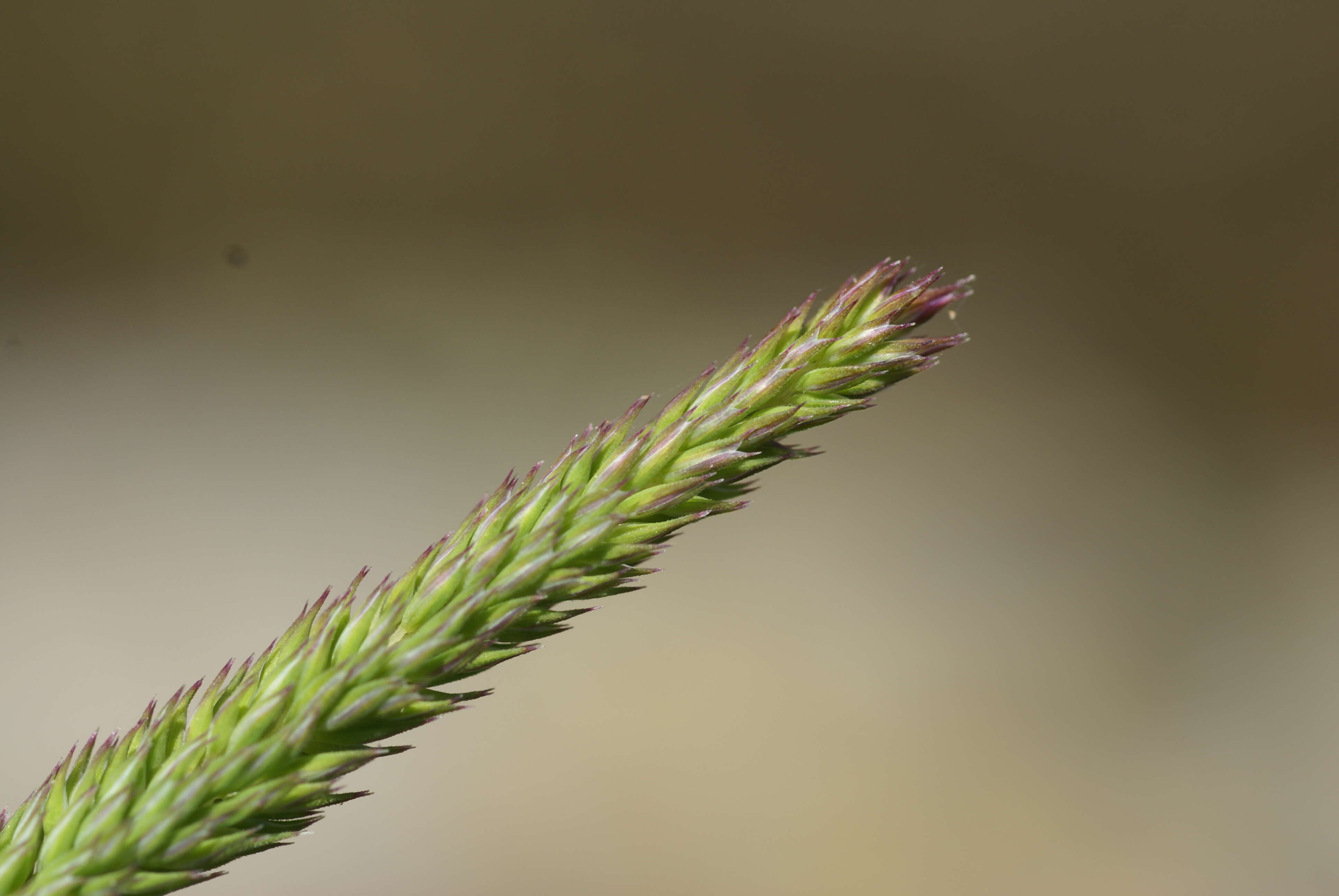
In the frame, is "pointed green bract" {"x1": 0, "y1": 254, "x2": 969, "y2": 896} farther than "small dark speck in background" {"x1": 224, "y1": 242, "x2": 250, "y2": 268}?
No

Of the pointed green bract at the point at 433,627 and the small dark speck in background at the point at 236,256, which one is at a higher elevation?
the small dark speck in background at the point at 236,256

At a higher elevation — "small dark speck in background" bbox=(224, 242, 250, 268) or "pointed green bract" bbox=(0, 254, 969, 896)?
"small dark speck in background" bbox=(224, 242, 250, 268)

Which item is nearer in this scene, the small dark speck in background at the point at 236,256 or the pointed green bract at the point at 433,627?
the pointed green bract at the point at 433,627

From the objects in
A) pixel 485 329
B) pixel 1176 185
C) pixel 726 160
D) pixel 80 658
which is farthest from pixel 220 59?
pixel 1176 185

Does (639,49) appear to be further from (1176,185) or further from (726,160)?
(1176,185)
